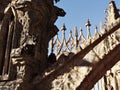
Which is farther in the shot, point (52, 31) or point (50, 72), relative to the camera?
point (52, 31)

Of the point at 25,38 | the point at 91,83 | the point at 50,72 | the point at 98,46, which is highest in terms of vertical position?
the point at 25,38

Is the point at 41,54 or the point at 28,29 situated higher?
the point at 28,29

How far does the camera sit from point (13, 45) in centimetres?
425

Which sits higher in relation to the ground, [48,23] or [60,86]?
[48,23]

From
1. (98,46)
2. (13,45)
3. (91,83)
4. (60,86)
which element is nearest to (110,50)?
(98,46)

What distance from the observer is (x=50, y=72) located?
13.0 ft

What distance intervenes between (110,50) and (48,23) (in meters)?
1.40

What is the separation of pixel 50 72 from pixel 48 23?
1.17m

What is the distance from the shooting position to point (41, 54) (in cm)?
424

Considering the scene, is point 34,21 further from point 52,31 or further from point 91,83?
point 91,83

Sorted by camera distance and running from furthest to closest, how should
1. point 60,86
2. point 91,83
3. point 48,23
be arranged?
point 48,23 → point 91,83 → point 60,86

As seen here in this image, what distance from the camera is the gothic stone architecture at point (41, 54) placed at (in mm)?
3891

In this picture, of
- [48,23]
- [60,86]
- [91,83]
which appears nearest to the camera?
[60,86]

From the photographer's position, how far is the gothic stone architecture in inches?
153
